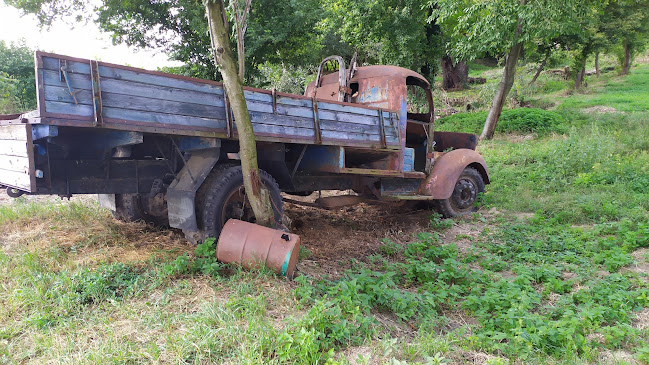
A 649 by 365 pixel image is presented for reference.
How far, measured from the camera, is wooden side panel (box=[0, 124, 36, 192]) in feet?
10.9

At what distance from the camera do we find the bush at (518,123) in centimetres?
1371

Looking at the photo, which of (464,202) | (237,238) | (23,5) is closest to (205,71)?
(23,5)

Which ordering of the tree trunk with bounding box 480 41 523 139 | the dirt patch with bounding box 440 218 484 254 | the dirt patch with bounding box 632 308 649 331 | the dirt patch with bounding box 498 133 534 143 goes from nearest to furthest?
the dirt patch with bounding box 632 308 649 331 < the dirt patch with bounding box 440 218 484 254 < the tree trunk with bounding box 480 41 523 139 < the dirt patch with bounding box 498 133 534 143

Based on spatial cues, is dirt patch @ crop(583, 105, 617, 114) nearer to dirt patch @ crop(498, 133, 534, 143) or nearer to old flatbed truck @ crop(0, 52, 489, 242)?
dirt patch @ crop(498, 133, 534, 143)

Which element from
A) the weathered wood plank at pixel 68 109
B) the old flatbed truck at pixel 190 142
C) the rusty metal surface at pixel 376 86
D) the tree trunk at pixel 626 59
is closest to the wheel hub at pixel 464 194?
the old flatbed truck at pixel 190 142

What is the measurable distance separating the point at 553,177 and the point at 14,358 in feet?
29.7

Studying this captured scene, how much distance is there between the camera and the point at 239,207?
4.64 metres

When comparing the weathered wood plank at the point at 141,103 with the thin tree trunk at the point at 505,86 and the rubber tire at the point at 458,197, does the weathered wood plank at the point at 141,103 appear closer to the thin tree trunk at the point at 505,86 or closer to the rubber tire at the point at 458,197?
the rubber tire at the point at 458,197

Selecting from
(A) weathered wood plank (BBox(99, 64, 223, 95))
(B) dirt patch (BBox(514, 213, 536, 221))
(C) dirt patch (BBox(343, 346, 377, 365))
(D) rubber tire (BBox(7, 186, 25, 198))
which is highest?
(A) weathered wood plank (BBox(99, 64, 223, 95))

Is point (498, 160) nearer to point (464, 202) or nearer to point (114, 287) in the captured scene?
point (464, 202)

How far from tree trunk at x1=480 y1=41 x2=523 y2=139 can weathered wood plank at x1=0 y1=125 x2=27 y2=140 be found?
40.4 ft

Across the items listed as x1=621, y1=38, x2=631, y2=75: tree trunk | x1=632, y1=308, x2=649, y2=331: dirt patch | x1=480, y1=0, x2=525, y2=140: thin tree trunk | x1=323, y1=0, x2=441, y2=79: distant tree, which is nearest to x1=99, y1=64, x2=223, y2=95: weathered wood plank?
x1=632, y1=308, x2=649, y2=331: dirt patch

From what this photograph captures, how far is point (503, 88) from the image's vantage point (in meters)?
12.8

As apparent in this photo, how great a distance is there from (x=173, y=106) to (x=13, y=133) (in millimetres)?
1315
